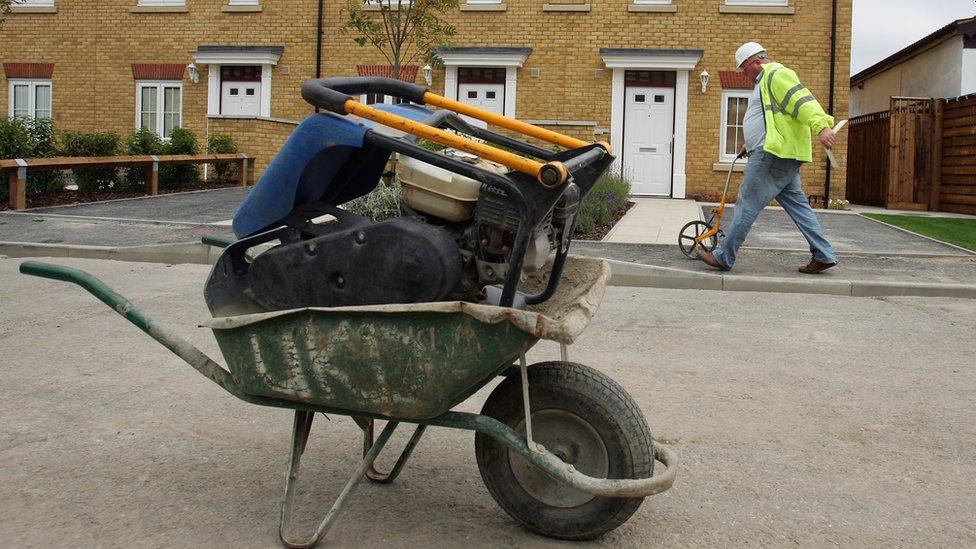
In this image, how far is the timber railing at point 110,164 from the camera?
15.0 m

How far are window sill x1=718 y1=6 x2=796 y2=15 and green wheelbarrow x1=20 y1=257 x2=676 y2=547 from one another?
1960cm

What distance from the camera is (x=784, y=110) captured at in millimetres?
9234

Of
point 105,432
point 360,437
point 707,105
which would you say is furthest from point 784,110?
point 707,105

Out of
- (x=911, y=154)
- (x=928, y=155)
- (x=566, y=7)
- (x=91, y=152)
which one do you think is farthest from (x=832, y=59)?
(x=91, y=152)

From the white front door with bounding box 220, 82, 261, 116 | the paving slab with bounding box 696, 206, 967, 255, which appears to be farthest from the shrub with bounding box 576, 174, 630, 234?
the white front door with bounding box 220, 82, 261, 116

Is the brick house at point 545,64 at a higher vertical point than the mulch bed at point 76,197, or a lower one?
higher

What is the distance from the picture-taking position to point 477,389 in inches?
123

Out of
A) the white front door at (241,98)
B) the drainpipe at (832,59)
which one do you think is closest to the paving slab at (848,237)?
the drainpipe at (832,59)

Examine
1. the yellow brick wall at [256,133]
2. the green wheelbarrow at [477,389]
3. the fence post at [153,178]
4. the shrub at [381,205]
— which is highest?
the yellow brick wall at [256,133]

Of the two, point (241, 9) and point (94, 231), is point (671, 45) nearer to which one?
point (241, 9)

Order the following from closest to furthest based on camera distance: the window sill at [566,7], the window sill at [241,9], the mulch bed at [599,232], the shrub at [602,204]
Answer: the mulch bed at [599,232], the shrub at [602,204], the window sill at [566,7], the window sill at [241,9]

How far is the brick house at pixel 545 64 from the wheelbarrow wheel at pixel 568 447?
58.2 feet

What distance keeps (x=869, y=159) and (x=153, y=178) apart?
16938mm

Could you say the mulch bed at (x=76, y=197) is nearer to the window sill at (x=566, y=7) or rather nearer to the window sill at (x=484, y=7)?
the window sill at (x=484, y=7)
